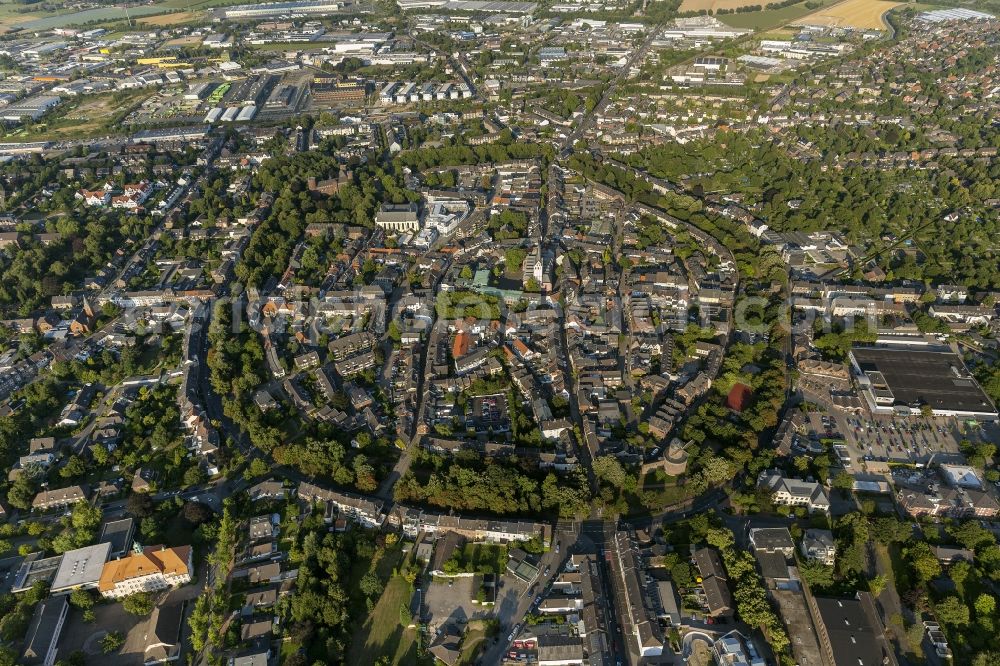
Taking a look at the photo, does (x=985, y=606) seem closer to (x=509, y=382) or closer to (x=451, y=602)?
(x=451, y=602)

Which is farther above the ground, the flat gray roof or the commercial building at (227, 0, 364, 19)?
the commercial building at (227, 0, 364, 19)

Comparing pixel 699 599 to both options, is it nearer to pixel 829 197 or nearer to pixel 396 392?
pixel 396 392

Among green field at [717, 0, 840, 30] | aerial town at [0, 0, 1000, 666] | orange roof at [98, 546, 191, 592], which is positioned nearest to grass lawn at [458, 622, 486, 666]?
aerial town at [0, 0, 1000, 666]

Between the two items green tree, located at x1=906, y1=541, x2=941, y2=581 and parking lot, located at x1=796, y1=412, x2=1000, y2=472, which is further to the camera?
parking lot, located at x1=796, y1=412, x2=1000, y2=472

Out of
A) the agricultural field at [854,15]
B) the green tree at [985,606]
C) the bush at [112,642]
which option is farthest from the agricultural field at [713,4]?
the bush at [112,642]

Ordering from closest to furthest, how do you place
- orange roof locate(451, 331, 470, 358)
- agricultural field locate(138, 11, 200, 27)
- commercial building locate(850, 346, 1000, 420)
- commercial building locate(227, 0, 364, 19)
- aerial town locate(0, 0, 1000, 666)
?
1. aerial town locate(0, 0, 1000, 666)
2. commercial building locate(850, 346, 1000, 420)
3. orange roof locate(451, 331, 470, 358)
4. agricultural field locate(138, 11, 200, 27)
5. commercial building locate(227, 0, 364, 19)

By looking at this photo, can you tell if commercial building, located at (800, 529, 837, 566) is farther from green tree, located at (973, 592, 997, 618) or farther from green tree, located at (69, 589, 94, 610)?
green tree, located at (69, 589, 94, 610)
